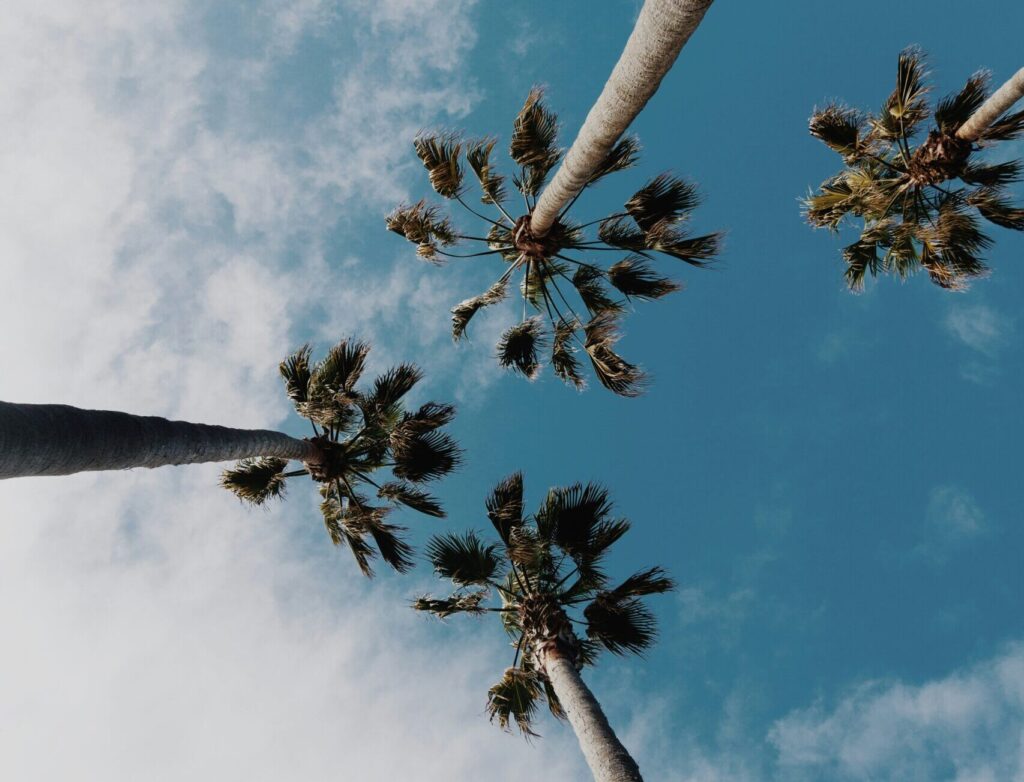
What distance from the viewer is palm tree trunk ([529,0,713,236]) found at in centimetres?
392

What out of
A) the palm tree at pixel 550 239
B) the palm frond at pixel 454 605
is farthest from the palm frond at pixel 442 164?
the palm frond at pixel 454 605

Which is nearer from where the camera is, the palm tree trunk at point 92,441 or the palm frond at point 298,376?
the palm tree trunk at point 92,441

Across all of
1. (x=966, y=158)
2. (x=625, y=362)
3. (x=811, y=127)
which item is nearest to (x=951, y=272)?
(x=966, y=158)

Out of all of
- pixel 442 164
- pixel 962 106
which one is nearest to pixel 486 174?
pixel 442 164

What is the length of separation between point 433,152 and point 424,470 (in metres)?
5.45

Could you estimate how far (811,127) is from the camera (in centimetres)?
Answer: 1255

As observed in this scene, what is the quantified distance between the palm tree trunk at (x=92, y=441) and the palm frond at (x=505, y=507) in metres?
4.62

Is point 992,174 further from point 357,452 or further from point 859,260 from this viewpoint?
point 357,452

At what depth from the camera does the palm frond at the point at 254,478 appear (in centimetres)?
1177

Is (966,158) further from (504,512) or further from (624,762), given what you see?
(624,762)

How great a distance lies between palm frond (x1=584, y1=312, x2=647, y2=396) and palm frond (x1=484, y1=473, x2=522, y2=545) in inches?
90.3

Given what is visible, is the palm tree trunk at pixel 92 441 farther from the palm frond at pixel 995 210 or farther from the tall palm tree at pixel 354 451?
the palm frond at pixel 995 210

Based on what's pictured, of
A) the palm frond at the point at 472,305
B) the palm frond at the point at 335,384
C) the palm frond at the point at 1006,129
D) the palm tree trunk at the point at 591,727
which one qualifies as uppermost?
the palm frond at the point at 472,305

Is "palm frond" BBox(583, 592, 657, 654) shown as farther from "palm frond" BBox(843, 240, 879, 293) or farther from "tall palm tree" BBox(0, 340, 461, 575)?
"palm frond" BBox(843, 240, 879, 293)
